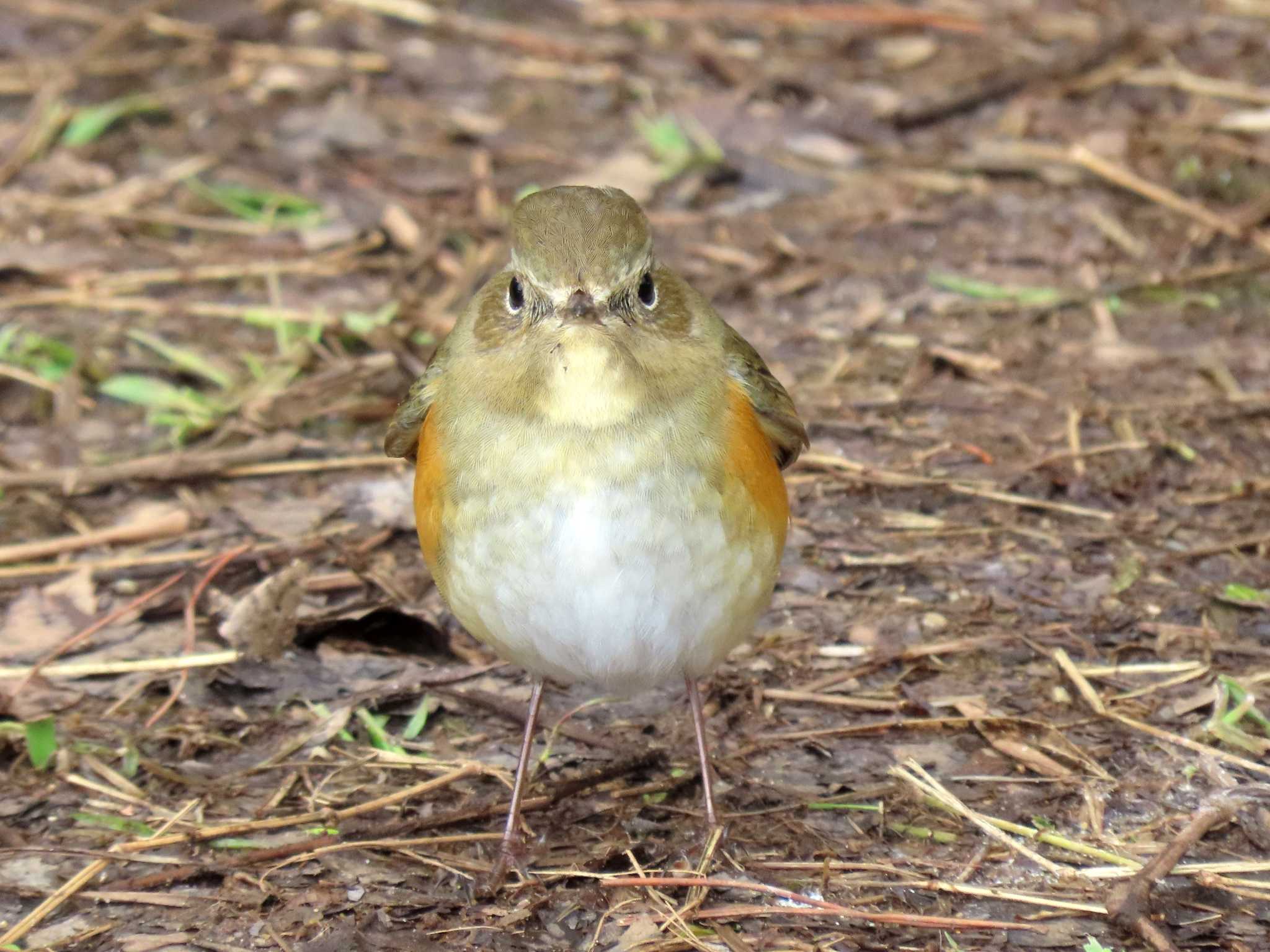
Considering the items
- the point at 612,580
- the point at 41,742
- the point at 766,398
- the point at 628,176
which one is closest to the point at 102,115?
the point at 628,176

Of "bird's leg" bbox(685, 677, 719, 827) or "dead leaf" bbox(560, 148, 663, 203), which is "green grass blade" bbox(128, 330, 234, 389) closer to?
"dead leaf" bbox(560, 148, 663, 203)

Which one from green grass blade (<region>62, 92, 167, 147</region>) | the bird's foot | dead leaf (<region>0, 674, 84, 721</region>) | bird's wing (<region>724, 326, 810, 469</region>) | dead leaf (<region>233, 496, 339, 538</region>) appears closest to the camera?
the bird's foot

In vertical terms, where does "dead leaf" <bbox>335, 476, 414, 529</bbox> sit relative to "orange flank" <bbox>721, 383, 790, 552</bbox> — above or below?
below

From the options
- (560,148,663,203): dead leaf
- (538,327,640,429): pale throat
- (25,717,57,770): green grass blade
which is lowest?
(25,717,57,770): green grass blade

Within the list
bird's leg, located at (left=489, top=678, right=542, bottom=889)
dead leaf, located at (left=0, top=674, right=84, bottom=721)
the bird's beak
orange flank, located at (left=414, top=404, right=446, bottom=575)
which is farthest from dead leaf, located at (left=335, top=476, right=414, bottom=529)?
the bird's beak

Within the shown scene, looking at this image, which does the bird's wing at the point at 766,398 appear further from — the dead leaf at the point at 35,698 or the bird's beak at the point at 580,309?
the dead leaf at the point at 35,698

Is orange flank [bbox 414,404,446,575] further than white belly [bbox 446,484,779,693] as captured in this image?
Yes

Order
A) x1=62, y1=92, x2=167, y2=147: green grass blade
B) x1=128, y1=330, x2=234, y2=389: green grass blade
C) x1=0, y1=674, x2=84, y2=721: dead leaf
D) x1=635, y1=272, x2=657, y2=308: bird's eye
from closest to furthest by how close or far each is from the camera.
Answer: x1=635, y1=272, x2=657, y2=308: bird's eye → x1=0, y1=674, x2=84, y2=721: dead leaf → x1=128, y1=330, x2=234, y2=389: green grass blade → x1=62, y1=92, x2=167, y2=147: green grass blade

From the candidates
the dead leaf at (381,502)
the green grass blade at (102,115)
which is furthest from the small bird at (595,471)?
the green grass blade at (102,115)
